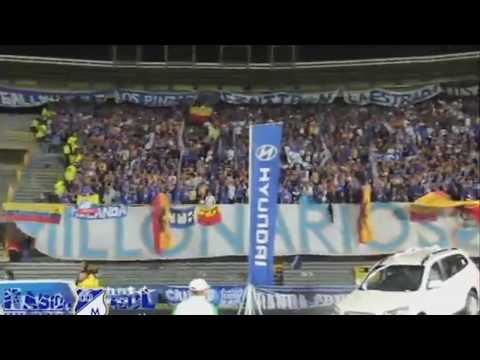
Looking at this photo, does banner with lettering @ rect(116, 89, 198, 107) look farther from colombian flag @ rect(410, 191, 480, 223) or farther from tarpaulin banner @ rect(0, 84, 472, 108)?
colombian flag @ rect(410, 191, 480, 223)

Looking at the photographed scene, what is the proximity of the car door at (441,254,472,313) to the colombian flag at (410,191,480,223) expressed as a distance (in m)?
3.73

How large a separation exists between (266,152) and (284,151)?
670 cm

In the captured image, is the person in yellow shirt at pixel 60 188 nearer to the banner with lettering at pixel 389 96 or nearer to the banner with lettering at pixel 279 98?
the banner with lettering at pixel 279 98

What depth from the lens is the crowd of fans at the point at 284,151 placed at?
688 inches

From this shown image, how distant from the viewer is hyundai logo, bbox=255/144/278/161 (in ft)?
39.7

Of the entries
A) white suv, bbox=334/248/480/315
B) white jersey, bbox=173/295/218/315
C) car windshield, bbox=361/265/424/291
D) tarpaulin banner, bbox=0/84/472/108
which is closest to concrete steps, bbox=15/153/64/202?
tarpaulin banner, bbox=0/84/472/108

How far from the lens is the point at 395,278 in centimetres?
1265

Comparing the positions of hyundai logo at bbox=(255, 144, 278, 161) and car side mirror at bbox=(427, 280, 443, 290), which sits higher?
hyundai logo at bbox=(255, 144, 278, 161)

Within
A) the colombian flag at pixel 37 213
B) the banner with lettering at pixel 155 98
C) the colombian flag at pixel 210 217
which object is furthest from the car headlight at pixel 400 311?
the banner with lettering at pixel 155 98

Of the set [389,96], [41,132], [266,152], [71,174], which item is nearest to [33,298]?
[266,152]

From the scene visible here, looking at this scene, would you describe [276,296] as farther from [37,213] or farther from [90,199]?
[37,213]
